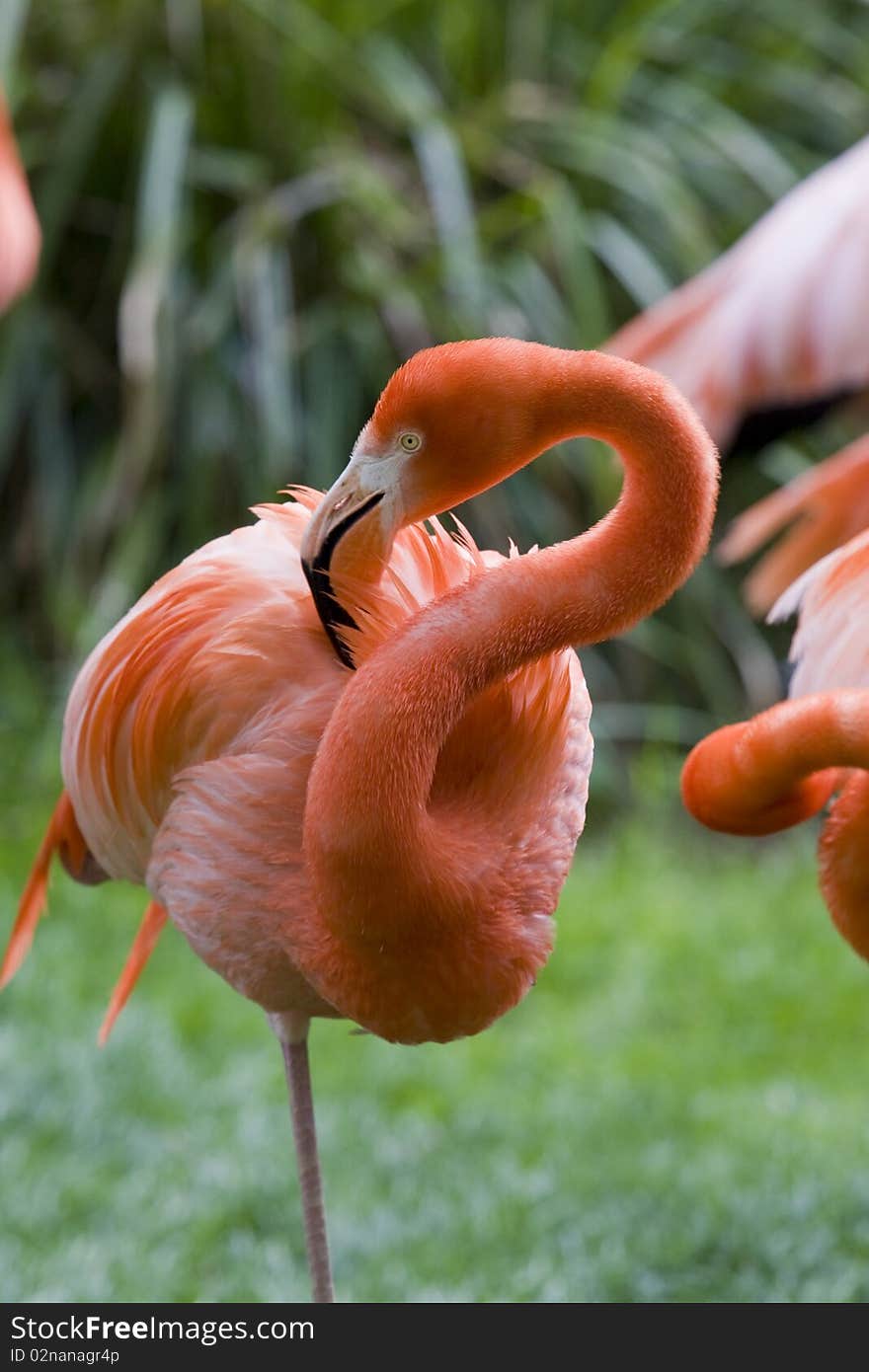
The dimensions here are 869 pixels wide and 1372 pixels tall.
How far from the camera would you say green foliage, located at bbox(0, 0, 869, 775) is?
4.71 metres

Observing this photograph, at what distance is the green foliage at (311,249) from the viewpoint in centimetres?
471

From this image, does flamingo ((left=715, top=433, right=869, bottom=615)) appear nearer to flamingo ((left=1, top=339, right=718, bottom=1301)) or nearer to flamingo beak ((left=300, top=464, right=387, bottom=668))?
flamingo ((left=1, top=339, right=718, bottom=1301))

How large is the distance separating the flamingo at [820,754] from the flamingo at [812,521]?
33cm

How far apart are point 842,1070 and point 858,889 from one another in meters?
1.71

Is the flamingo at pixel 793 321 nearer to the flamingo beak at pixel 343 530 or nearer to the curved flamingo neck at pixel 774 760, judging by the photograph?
the curved flamingo neck at pixel 774 760

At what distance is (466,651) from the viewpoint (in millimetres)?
1705

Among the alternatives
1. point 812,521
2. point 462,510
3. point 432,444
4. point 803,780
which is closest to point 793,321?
point 812,521

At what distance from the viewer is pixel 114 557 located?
15.3ft

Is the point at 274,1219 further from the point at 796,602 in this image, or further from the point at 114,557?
the point at 114,557

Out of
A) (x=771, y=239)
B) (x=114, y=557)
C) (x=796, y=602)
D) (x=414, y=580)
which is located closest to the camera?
(x=414, y=580)

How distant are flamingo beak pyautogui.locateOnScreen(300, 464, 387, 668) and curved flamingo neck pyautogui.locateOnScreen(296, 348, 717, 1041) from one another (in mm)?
92

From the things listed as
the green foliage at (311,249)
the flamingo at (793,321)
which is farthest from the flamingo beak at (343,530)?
the green foliage at (311,249)

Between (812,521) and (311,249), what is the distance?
263cm
